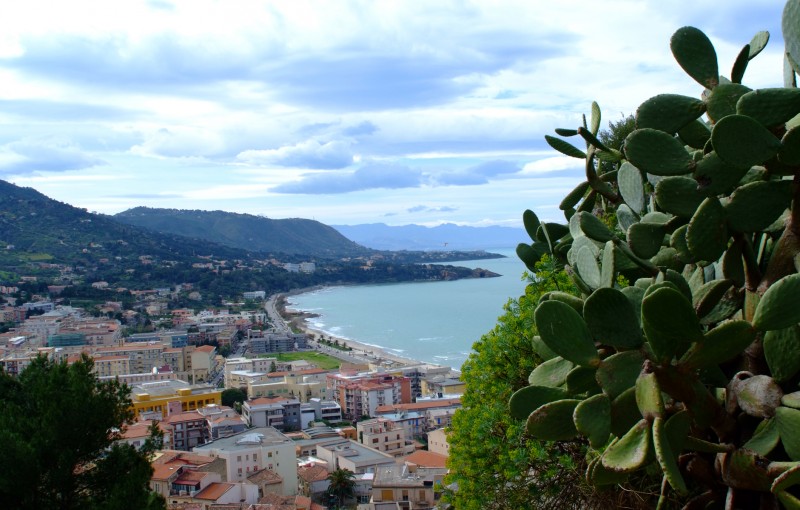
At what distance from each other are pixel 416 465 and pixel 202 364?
29584mm

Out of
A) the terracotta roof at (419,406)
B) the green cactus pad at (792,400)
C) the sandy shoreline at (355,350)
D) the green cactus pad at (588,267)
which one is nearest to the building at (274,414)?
the terracotta roof at (419,406)

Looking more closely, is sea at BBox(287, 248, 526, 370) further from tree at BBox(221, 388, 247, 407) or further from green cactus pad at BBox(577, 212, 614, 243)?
green cactus pad at BBox(577, 212, 614, 243)

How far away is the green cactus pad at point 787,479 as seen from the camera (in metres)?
1.49

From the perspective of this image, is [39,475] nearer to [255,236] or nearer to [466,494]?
[466,494]

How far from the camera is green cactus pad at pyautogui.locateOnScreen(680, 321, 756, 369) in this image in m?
1.60

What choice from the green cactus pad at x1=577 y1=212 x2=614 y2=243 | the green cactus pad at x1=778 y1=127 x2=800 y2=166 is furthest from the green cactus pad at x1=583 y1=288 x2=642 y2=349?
the green cactus pad at x1=577 y1=212 x2=614 y2=243

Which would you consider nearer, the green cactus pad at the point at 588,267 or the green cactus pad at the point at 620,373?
the green cactus pad at the point at 620,373

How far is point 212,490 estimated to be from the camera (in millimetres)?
17453

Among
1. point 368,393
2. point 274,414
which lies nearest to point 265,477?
point 274,414

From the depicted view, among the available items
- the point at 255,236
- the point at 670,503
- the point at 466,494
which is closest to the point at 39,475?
the point at 466,494

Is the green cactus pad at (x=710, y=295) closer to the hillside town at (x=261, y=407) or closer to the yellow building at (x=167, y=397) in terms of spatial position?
the hillside town at (x=261, y=407)

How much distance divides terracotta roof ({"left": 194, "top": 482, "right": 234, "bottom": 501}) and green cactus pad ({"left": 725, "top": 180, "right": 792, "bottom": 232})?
55.1ft

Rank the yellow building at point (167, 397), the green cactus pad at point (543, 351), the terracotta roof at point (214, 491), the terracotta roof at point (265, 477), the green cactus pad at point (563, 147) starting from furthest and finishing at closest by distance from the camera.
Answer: the yellow building at point (167, 397)
the terracotta roof at point (265, 477)
the terracotta roof at point (214, 491)
the green cactus pad at point (563, 147)
the green cactus pad at point (543, 351)

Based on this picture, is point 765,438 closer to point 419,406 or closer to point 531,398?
point 531,398
